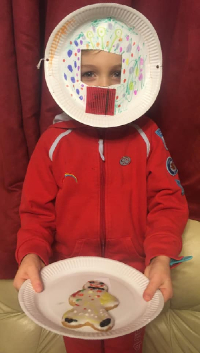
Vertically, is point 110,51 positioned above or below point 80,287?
above

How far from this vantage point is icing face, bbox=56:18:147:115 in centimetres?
81

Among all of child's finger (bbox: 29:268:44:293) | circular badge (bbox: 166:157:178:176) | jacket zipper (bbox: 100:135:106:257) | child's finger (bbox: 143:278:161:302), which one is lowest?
child's finger (bbox: 29:268:44:293)

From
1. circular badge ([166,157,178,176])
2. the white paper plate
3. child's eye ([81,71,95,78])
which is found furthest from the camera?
circular badge ([166,157,178,176])

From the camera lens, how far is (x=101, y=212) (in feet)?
3.11

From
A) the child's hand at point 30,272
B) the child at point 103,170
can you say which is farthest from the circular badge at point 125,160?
the child's hand at point 30,272

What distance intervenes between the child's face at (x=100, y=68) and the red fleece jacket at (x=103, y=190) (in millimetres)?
127

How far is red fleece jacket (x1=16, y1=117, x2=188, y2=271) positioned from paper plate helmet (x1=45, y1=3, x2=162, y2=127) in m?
0.08

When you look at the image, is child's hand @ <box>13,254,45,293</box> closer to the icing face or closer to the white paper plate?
the white paper plate

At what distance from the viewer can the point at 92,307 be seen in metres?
0.81

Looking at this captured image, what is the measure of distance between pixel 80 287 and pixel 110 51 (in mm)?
563

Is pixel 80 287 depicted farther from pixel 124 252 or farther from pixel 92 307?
pixel 124 252

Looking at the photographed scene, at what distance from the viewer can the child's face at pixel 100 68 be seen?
827 millimetres

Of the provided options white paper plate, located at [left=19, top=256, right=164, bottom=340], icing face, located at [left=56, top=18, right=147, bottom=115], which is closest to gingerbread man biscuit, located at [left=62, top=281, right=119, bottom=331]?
white paper plate, located at [left=19, top=256, right=164, bottom=340]

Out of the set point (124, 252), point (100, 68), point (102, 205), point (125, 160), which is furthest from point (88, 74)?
point (124, 252)
